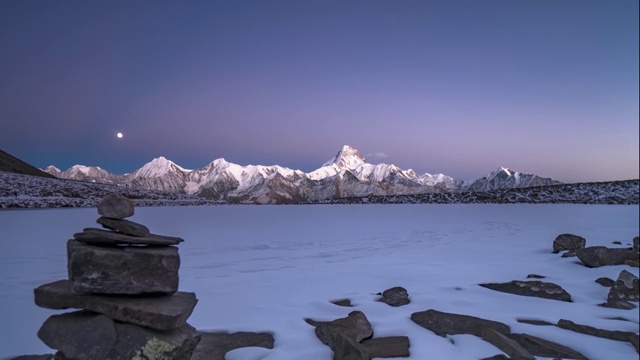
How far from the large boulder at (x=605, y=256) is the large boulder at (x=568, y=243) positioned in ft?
7.97

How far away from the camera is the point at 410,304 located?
10523 millimetres

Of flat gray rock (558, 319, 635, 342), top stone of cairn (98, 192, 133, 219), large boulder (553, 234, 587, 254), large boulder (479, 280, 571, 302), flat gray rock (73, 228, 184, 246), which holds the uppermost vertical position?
top stone of cairn (98, 192, 133, 219)

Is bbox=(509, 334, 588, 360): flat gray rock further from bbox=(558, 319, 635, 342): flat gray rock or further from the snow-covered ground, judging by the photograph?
bbox=(558, 319, 635, 342): flat gray rock

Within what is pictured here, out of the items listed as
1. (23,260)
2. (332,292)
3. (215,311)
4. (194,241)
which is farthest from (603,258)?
(23,260)

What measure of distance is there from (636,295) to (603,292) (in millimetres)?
851

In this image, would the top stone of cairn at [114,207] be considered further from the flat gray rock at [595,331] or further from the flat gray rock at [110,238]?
the flat gray rock at [595,331]

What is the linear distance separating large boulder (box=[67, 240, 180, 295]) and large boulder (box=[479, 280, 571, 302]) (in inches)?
407

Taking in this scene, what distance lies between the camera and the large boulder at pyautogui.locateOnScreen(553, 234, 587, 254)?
1688 cm

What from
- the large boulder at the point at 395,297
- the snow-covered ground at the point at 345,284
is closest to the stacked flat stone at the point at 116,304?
the snow-covered ground at the point at 345,284

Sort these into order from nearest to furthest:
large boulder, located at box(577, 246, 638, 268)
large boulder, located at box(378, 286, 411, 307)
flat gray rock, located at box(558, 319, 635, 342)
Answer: flat gray rock, located at box(558, 319, 635, 342), large boulder, located at box(378, 286, 411, 307), large boulder, located at box(577, 246, 638, 268)

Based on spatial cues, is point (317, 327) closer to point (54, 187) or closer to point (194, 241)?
point (194, 241)

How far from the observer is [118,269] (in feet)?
21.7

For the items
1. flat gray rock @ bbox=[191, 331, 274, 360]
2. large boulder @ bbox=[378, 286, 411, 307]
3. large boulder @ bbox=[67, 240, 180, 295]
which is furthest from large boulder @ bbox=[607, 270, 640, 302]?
large boulder @ bbox=[67, 240, 180, 295]

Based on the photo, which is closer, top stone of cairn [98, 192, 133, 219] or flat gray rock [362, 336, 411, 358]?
top stone of cairn [98, 192, 133, 219]
